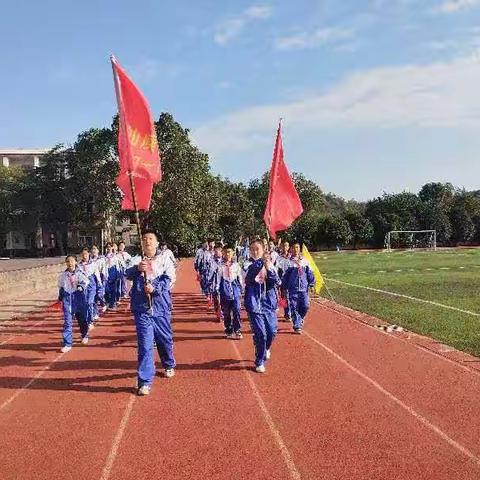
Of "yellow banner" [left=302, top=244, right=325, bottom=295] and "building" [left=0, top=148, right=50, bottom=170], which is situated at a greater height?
"building" [left=0, top=148, right=50, bottom=170]

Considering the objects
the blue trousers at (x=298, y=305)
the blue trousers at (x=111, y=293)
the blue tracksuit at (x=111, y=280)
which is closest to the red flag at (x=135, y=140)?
the blue trousers at (x=298, y=305)

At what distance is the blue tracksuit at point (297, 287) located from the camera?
38.8 feet

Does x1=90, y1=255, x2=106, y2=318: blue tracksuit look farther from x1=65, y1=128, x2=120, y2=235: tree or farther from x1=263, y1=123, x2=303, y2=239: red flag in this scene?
x1=65, y1=128, x2=120, y2=235: tree

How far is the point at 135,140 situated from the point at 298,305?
17.8 ft

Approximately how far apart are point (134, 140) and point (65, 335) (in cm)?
429

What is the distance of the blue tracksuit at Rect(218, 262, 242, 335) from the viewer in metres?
11.4

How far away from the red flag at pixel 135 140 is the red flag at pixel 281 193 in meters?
4.45

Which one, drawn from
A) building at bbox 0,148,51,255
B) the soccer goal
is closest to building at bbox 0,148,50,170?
building at bbox 0,148,51,255

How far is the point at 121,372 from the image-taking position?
27.9 feet

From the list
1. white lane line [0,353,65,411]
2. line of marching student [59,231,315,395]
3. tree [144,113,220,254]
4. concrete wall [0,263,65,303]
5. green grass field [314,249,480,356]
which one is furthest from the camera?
tree [144,113,220,254]

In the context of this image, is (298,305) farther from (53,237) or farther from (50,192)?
(53,237)

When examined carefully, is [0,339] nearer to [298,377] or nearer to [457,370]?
[298,377]

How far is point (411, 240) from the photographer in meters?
64.2

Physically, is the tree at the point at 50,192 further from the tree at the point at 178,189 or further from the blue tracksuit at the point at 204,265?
the blue tracksuit at the point at 204,265
